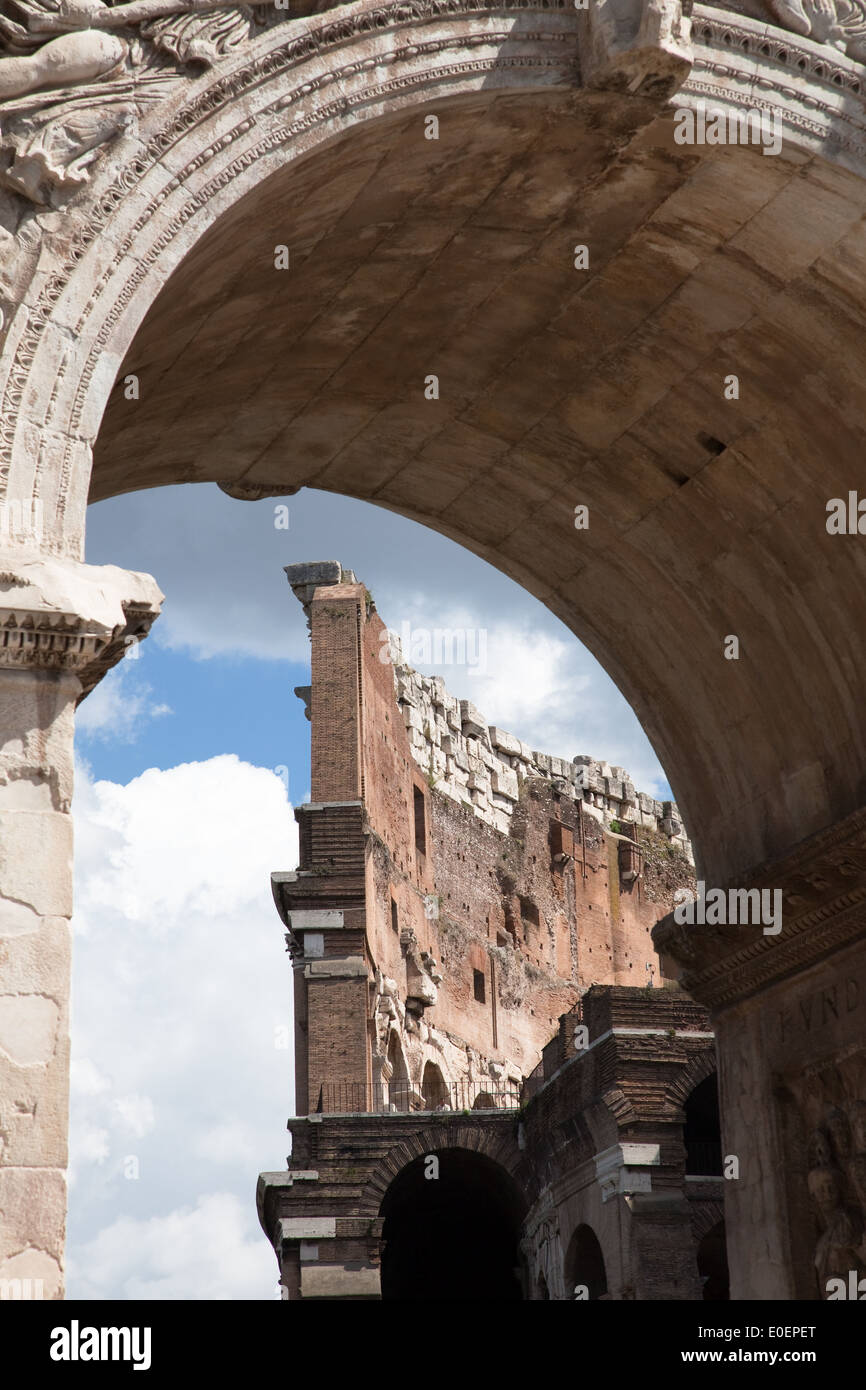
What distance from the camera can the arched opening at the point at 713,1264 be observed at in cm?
2873

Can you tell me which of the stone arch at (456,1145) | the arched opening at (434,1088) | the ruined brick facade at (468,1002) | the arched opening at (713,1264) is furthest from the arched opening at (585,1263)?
the arched opening at (434,1088)

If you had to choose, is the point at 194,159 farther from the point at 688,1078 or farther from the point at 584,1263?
the point at 584,1263

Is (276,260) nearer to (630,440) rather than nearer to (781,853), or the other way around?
(630,440)

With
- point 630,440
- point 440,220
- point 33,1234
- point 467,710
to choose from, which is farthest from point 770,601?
point 467,710

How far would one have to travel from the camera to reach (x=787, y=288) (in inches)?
301

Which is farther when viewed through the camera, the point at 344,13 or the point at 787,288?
the point at 787,288

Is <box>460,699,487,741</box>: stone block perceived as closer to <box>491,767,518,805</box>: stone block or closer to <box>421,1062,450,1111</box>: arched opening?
<box>491,767,518,805</box>: stone block

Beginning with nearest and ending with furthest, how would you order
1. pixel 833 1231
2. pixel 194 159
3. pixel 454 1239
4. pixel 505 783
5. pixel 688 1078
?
pixel 194 159
pixel 833 1231
pixel 688 1078
pixel 454 1239
pixel 505 783

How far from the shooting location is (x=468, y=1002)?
43.8 meters

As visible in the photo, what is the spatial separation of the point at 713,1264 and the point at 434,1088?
38.1ft

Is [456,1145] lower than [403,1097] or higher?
lower

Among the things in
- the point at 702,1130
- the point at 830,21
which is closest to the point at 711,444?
the point at 830,21

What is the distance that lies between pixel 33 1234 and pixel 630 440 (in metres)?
5.19

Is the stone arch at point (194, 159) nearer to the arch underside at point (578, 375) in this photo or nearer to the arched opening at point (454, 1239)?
the arch underside at point (578, 375)
